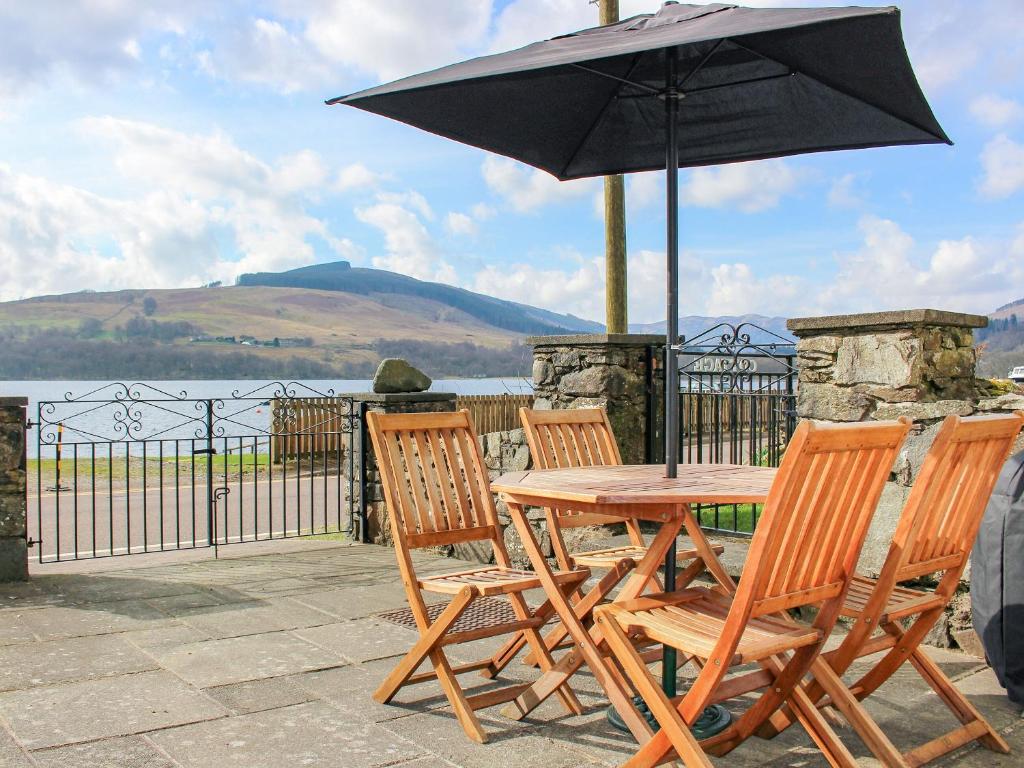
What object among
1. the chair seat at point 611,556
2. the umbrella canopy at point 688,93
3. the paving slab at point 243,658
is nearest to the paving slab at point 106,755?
the paving slab at point 243,658

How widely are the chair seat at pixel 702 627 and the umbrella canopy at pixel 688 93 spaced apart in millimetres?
1658

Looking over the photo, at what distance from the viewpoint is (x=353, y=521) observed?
6.80 m

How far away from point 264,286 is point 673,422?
85164mm

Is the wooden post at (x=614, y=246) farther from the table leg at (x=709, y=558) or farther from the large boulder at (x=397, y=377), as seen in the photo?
the table leg at (x=709, y=558)

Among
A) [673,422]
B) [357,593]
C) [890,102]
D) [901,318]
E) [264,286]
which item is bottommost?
[357,593]

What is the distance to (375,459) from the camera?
6641mm

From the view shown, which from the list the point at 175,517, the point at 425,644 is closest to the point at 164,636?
the point at 425,644

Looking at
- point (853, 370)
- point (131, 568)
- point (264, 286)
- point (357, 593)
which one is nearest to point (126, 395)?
point (131, 568)

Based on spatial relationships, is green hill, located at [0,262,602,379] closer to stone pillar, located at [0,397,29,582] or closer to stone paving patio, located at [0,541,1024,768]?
stone pillar, located at [0,397,29,582]

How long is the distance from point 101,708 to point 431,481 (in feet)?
4.63

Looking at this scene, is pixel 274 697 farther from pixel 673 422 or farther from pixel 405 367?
pixel 405 367

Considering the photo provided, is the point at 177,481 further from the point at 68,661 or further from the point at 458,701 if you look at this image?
the point at 458,701

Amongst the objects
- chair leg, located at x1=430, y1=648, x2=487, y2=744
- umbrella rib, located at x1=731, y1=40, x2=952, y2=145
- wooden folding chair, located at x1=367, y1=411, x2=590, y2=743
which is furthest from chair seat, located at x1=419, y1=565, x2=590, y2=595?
umbrella rib, located at x1=731, y1=40, x2=952, y2=145

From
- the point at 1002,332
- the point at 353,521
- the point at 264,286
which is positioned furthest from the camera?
the point at 264,286
